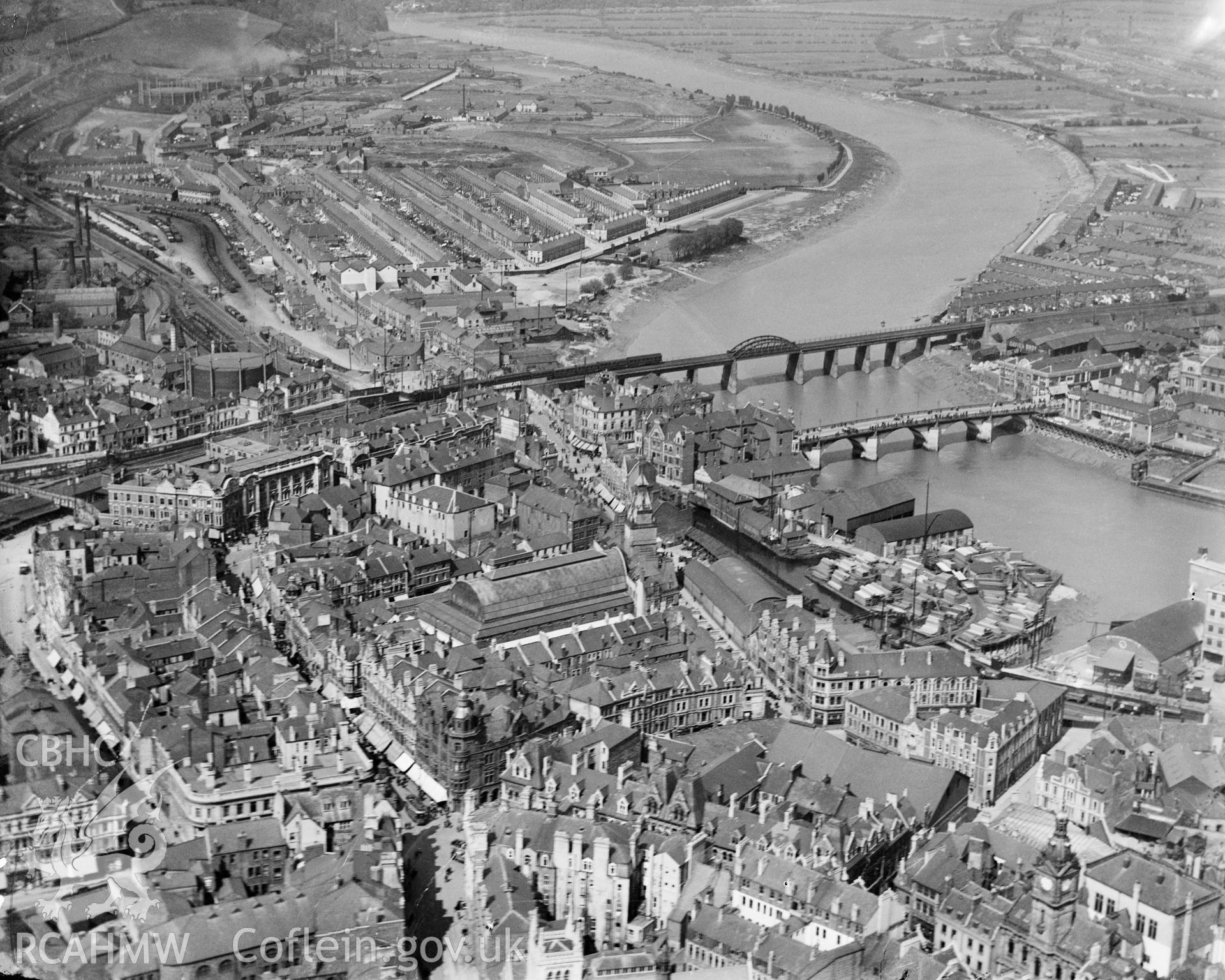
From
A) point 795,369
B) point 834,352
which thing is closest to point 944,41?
point 834,352

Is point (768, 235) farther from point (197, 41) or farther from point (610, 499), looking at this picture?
point (610, 499)

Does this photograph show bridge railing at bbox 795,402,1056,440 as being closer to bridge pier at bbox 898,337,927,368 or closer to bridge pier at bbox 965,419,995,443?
bridge pier at bbox 965,419,995,443

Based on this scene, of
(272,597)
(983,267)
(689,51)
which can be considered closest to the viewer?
(272,597)

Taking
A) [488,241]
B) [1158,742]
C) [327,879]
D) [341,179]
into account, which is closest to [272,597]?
[327,879]

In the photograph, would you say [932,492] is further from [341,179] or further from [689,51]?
[689,51]

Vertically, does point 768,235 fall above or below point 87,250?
below

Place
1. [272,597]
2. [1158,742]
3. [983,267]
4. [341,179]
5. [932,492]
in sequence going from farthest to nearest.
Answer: [341,179], [983,267], [932,492], [272,597], [1158,742]

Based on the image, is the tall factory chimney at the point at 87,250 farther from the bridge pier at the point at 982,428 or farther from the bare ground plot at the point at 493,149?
the bridge pier at the point at 982,428

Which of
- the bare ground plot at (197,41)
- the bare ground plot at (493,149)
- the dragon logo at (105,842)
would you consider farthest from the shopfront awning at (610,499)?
the bare ground plot at (493,149)
